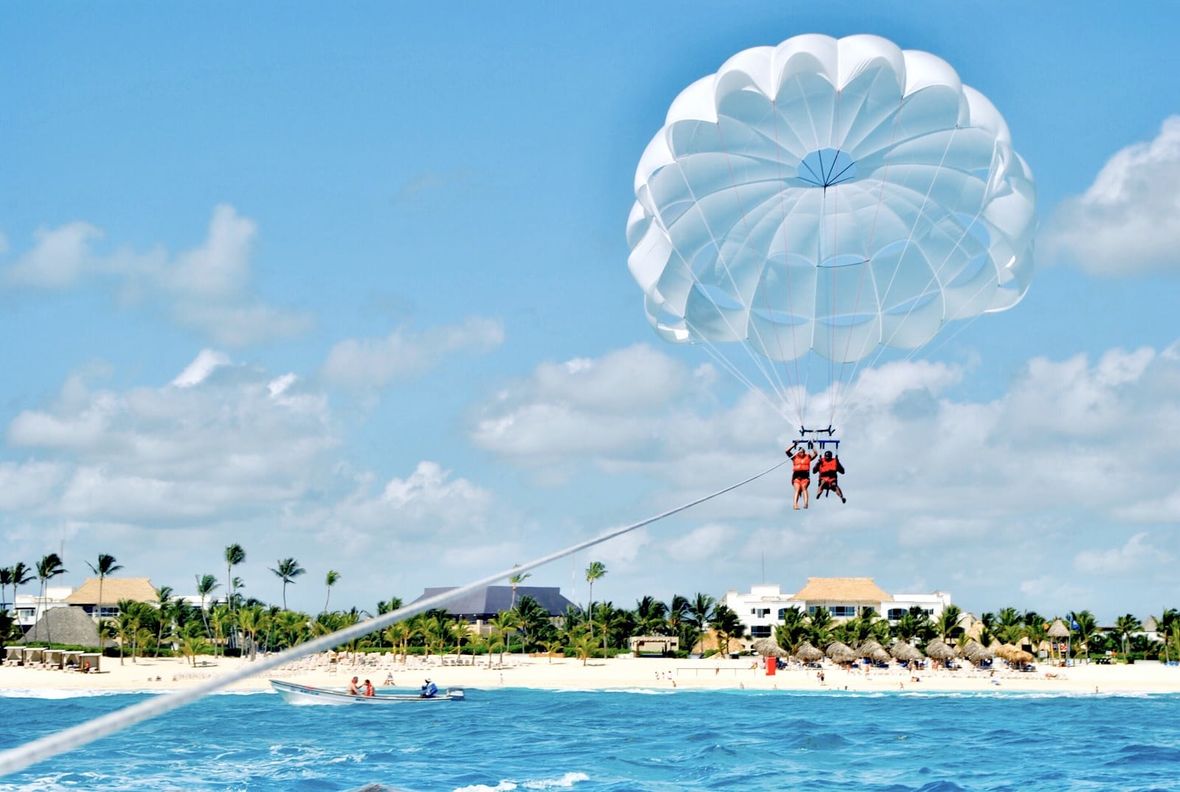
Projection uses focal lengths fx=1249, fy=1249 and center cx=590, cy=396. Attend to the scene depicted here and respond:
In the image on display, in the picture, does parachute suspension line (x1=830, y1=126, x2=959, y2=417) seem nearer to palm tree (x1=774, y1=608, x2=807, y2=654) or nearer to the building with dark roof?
palm tree (x1=774, y1=608, x2=807, y2=654)

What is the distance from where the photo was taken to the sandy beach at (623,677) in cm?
6700

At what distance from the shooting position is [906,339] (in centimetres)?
2623

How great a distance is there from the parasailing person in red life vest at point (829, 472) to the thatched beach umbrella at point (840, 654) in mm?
57670

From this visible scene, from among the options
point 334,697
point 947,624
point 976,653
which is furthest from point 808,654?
point 334,697

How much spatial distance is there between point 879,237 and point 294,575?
85107 millimetres

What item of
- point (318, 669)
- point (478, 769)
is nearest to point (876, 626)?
point (318, 669)

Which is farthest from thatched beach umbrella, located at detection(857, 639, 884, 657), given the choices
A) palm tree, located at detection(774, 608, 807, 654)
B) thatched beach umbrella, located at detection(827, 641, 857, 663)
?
palm tree, located at detection(774, 608, 807, 654)

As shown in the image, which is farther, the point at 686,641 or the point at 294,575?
the point at 294,575

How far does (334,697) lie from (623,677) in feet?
71.9

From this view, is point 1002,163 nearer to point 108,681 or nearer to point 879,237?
point 879,237

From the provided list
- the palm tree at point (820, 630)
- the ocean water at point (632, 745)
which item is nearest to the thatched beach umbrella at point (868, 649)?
the palm tree at point (820, 630)

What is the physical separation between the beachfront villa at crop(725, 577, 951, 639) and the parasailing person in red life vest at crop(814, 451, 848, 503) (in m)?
77.3

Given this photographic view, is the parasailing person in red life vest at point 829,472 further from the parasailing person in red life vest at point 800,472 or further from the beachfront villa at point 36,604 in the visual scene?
the beachfront villa at point 36,604

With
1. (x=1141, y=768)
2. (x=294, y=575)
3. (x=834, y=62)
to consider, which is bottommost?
(x=1141, y=768)
